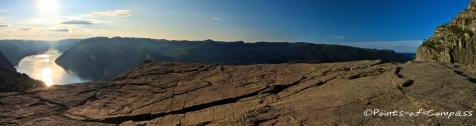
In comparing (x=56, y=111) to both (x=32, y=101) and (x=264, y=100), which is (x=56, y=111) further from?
(x=264, y=100)

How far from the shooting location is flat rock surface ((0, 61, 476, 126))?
6348 mm

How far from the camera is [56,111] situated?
850 centimetres

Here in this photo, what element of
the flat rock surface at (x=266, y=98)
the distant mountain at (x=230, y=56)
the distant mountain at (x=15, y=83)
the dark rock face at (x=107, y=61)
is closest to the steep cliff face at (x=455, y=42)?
the flat rock surface at (x=266, y=98)

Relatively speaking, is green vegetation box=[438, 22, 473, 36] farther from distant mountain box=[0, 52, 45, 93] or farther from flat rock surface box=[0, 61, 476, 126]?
distant mountain box=[0, 52, 45, 93]

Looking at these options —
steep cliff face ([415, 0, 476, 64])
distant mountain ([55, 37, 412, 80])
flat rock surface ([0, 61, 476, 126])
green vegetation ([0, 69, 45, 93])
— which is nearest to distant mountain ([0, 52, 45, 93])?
green vegetation ([0, 69, 45, 93])

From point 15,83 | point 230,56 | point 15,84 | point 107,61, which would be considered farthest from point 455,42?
point 107,61

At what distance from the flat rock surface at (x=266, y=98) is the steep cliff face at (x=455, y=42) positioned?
66.5 feet

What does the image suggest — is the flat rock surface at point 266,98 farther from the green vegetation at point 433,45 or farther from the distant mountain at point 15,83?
the green vegetation at point 433,45

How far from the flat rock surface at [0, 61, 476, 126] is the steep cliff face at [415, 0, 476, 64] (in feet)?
66.5

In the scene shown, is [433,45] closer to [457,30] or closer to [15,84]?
[457,30]

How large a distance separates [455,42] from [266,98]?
27937 mm

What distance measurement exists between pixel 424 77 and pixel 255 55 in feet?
495

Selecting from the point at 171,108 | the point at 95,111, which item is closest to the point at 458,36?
the point at 171,108

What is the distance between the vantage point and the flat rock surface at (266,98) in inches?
250
